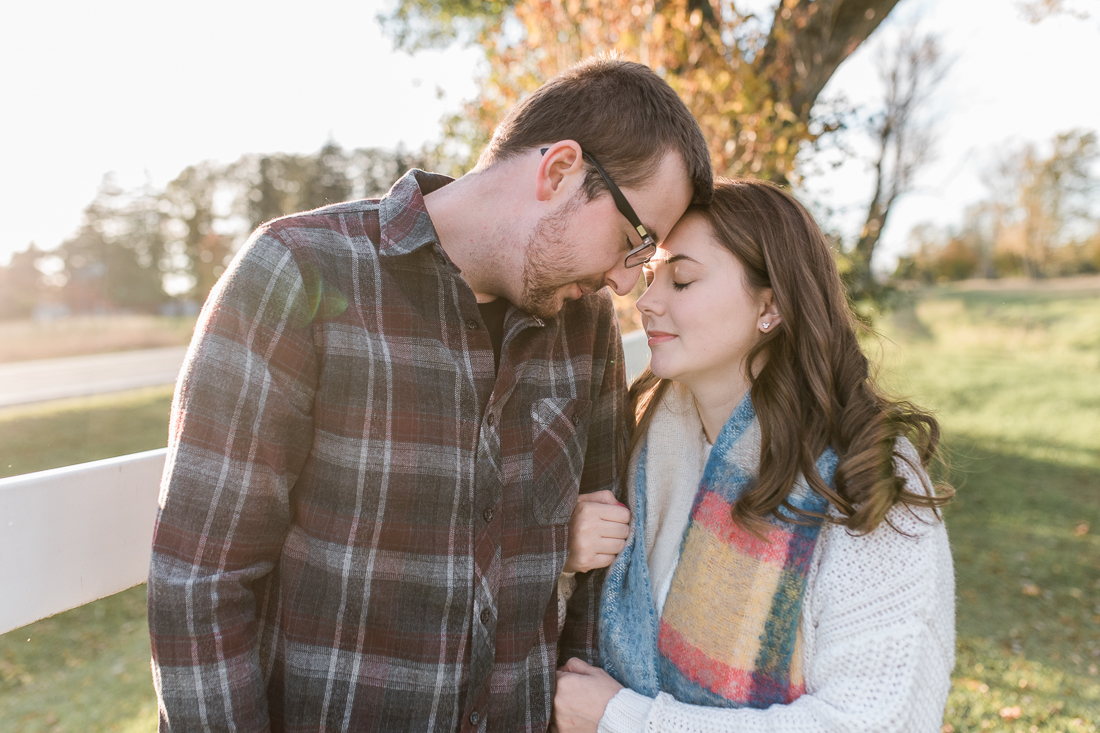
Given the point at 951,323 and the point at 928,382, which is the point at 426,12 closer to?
the point at 928,382

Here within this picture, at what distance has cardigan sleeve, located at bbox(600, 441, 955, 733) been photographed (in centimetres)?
141

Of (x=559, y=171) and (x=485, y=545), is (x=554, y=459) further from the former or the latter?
(x=559, y=171)

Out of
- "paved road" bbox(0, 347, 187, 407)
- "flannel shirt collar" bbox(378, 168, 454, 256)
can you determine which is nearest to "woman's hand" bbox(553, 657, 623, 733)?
"flannel shirt collar" bbox(378, 168, 454, 256)

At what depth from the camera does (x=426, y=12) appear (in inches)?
374

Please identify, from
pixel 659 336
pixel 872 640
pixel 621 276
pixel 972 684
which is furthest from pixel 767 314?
pixel 972 684

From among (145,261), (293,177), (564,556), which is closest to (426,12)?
(564,556)

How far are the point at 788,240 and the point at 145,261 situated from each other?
33.5 meters

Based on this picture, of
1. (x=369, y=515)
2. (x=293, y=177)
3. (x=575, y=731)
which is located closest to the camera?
(x=369, y=515)

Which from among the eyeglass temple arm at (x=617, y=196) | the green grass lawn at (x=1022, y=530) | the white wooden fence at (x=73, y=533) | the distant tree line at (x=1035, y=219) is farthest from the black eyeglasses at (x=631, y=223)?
the distant tree line at (x=1035, y=219)

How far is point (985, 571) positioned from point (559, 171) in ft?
20.5

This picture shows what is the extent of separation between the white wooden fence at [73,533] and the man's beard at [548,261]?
37.4 inches

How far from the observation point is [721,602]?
1.75 m

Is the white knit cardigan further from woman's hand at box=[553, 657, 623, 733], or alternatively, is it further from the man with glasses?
the man with glasses

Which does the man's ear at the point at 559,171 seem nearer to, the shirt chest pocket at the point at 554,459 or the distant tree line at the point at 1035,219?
the shirt chest pocket at the point at 554,459
